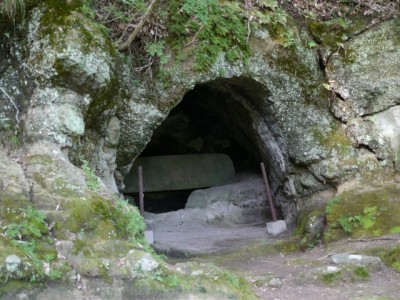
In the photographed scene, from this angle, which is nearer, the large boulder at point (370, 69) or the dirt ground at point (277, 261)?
the dirt ground at point (277, 261)

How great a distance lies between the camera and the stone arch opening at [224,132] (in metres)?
8.62

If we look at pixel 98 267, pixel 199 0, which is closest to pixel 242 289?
pixel 98 267

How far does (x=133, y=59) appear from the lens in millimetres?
7574

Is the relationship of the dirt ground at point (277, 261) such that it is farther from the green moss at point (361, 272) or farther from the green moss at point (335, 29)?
the green moss at point (335, 29)

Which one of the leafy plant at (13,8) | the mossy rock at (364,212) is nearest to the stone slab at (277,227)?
the mossy rock at (364,212)

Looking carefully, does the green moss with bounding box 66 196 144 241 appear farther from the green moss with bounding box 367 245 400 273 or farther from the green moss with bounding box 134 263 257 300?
the green moss with bounding box 367 245 400 273

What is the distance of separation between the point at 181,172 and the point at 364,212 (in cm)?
460

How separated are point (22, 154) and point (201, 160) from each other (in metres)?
5.96

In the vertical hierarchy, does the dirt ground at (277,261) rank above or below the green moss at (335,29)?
below

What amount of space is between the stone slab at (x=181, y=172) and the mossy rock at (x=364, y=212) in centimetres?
399

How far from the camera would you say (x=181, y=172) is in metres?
11.1

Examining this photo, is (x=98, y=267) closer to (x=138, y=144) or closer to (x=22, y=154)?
(x=22, y=154)

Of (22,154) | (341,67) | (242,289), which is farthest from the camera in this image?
(341,67)

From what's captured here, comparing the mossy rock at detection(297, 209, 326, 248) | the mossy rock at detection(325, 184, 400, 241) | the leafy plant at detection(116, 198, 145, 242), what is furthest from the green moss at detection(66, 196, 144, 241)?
the mossy rock at detection(325, 184, 400, 241)
